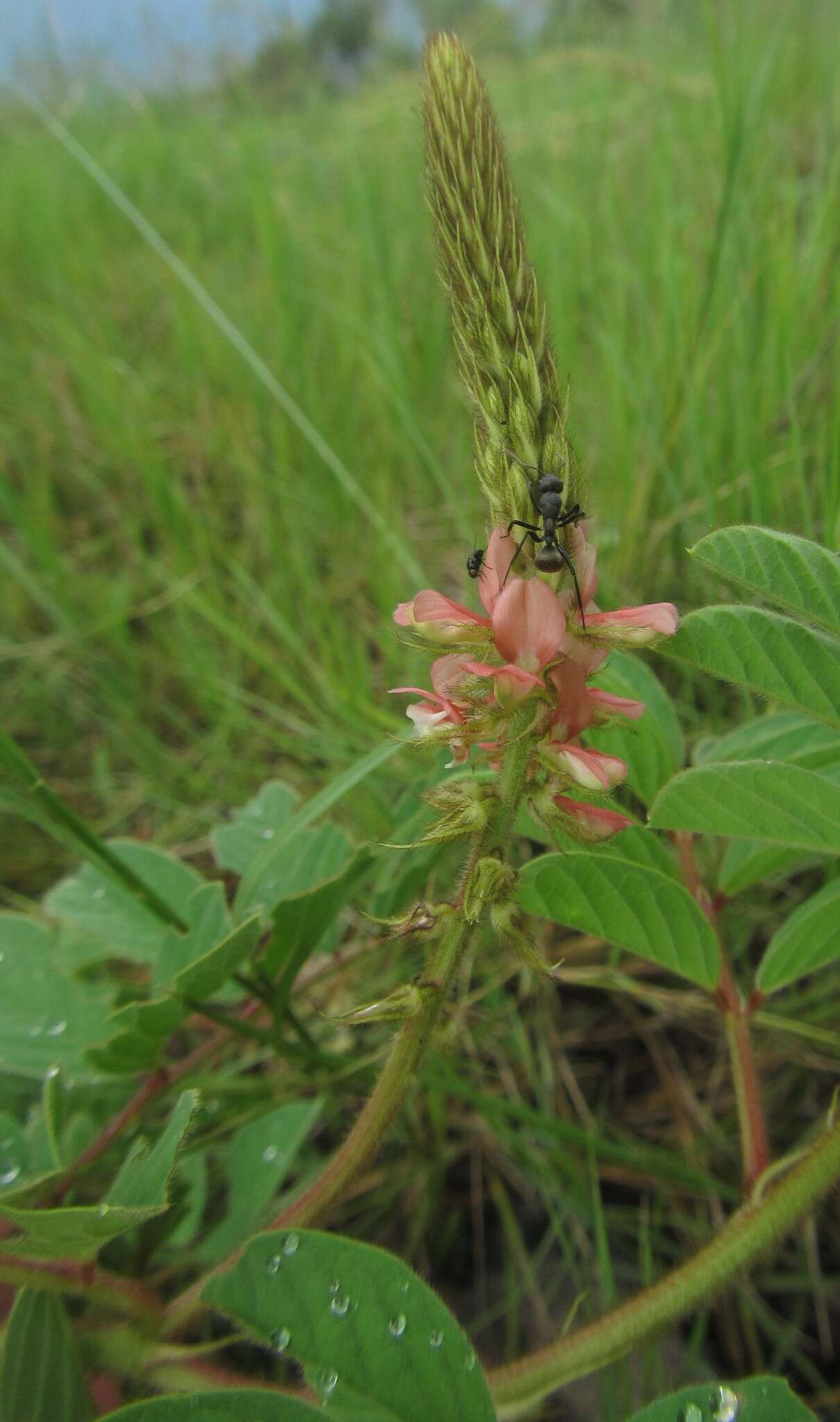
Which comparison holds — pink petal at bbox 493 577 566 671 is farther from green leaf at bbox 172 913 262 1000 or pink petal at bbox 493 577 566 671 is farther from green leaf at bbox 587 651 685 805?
green leaf at bbox 172 913 262 1000

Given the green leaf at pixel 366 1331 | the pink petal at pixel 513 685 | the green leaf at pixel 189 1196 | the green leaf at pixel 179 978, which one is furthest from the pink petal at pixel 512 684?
the green leaf at pixel 189 1196

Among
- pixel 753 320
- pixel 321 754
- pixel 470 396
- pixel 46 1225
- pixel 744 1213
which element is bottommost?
pixel 744 1213

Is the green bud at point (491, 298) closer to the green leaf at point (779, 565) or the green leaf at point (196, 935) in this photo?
the green leaf at point (779, 565)

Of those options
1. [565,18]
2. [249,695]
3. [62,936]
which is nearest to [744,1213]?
[62,936]

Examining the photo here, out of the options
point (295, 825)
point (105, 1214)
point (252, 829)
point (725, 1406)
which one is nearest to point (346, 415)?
point (252, 829)

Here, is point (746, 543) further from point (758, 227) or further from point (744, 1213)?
point (758, 227)

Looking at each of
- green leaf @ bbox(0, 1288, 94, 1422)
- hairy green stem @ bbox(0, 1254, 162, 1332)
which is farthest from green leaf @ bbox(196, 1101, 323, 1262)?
green leaf @ bbox(0, 1288, 94, 1422)
